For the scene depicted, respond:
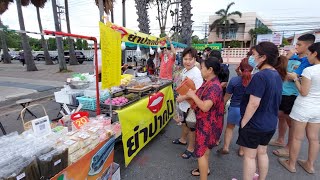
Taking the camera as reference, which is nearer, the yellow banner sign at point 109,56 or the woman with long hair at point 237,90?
the yellow banner sign at point 109,56

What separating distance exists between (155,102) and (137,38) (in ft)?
4.72

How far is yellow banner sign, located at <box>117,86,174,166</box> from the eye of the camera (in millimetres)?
2812

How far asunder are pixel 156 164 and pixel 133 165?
360 mm

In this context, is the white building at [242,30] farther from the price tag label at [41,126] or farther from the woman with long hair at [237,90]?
the price tag label at [41,126]

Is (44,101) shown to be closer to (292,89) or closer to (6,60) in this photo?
(292,89)

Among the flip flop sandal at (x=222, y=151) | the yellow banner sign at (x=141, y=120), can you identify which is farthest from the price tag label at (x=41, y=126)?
the flip flop sandal at (x=222, y=151)

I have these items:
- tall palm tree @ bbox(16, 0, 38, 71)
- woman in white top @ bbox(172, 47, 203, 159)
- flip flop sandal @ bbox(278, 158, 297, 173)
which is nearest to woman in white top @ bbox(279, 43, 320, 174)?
flip flop sandal @ bbox(278, 158, 297, 173)

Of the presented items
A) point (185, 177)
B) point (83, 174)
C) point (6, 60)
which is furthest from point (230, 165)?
point (6, 60)

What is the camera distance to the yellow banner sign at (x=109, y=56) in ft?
7.56

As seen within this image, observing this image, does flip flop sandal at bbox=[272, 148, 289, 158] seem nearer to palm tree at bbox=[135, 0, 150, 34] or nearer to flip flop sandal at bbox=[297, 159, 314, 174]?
flip flop sandal at bbox=[297, 159, 314, 174]

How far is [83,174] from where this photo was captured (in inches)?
73.5

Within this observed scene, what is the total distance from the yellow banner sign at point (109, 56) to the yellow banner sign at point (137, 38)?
1.49 ft

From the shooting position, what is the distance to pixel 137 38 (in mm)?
4141

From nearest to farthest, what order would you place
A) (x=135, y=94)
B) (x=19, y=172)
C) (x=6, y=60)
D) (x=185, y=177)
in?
(x=19, y=172), (x=185, y=177), (x=135, y=94), (x=6, y=60)
